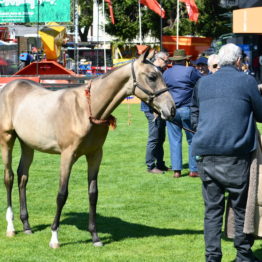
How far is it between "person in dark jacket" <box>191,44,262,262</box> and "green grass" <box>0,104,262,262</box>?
1.00 m

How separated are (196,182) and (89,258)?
472 centimetres

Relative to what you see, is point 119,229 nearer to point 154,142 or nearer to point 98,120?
point 98,120

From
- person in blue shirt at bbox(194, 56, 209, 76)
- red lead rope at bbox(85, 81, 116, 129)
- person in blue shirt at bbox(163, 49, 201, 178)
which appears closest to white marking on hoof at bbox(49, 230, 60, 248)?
red lead rope at bbox(85, 81, 116, 129)

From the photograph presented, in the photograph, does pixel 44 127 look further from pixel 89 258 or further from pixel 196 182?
pixel 196 182

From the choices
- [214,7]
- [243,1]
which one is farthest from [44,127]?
[214,7]

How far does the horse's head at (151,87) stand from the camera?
23.6 ft

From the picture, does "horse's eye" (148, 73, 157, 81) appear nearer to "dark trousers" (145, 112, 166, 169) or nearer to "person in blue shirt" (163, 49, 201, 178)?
"person in blue shirt" (163, 49, 201, 178)

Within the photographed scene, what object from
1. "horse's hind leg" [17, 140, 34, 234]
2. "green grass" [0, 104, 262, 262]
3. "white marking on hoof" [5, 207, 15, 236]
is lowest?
"green grass" [0, 104, 262, 262]

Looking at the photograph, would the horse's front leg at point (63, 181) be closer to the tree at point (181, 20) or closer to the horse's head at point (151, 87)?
the horse's head at point (151, 87)

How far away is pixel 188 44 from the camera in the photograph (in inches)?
1490

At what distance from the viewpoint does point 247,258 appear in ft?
20.6

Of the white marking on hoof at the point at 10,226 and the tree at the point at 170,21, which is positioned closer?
the white marking on hoof at the point at 10,226

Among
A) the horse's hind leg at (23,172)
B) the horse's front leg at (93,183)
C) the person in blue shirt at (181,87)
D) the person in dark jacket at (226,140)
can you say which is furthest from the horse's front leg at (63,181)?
the person in blue shirt at (181,87)

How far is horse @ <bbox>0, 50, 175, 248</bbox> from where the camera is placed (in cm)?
728
